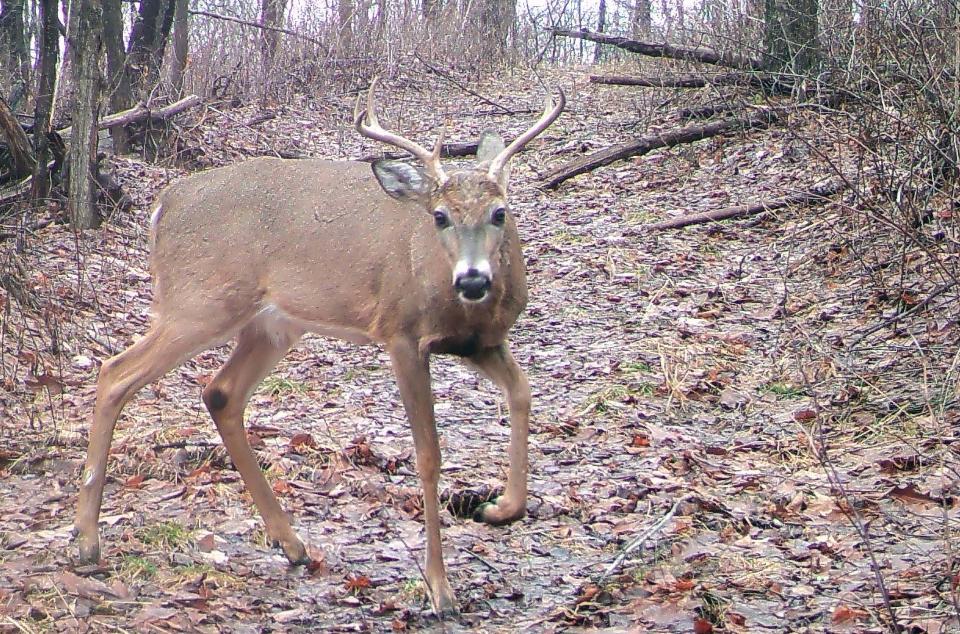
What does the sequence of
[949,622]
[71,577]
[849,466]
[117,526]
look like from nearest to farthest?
[949,622] < [71,577] < [117,526] < [849,466]

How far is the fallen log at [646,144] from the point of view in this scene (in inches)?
464

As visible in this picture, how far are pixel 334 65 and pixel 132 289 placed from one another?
8437mm

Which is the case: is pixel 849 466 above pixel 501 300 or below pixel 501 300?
below

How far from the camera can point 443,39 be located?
17375 mm

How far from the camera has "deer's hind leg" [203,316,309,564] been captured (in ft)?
16.8

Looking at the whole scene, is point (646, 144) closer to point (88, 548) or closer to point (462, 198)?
point (462, 198)

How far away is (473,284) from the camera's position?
4.37m

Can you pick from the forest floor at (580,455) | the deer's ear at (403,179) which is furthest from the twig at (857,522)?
the deer's ear at (403,179)

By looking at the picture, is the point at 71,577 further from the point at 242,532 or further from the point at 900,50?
the point at 900,50

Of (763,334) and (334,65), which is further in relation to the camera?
(334,65)

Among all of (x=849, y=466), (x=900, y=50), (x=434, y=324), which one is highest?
(x=900, y=50)

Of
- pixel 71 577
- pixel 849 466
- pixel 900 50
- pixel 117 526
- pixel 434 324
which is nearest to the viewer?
pixel 71 577

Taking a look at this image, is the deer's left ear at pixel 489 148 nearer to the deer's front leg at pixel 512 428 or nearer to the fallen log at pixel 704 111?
the deer's front leg at pixel 512 428

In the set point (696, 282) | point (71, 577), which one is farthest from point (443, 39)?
point (71, 577)
